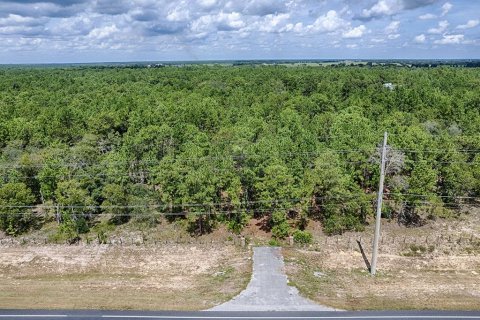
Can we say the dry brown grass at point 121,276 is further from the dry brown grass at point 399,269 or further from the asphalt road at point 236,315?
the dry brown grass at point 399,269

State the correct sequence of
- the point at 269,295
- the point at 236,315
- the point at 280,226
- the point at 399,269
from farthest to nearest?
the point at 280,226 < the point at 399,269 < the point at 269,295 < the point at 236,315

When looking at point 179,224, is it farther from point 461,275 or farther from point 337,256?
point 461,275

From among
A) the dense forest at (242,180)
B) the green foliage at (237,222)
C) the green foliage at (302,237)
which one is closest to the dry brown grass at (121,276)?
the green foliage at (237,222)

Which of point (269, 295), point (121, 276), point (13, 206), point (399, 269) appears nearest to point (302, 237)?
point (399, 269)

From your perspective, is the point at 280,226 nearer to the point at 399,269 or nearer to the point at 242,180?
the point at 242,180

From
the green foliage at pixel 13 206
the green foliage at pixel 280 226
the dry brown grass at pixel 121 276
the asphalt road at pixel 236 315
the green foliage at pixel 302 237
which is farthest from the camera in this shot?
the green foliage at pixel 13 206

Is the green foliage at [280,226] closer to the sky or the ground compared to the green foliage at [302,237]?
closer to the sky

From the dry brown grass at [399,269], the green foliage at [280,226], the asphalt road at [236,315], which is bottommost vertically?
the dry brown grass at [399,269]
